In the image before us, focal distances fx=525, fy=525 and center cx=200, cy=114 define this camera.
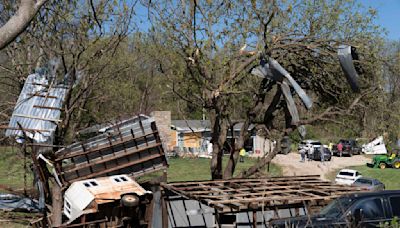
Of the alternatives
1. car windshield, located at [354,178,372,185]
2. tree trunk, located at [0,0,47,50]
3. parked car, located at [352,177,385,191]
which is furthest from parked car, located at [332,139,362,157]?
tree trunk, located at [0,0,47,50]

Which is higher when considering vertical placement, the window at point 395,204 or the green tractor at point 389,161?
the window at point 395,204

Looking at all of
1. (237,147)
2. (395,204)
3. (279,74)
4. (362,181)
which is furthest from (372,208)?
(362,181)

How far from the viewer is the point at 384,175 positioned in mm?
38750

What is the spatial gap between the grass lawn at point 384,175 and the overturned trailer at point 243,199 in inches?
806

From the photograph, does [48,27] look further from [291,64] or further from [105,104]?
[105,104]

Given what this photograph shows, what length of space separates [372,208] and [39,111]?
9.33 metres

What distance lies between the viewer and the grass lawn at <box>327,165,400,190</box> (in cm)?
3491

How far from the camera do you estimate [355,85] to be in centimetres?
1448

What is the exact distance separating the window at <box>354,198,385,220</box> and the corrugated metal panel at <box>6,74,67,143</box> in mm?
8457

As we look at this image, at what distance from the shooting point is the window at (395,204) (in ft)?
39.6

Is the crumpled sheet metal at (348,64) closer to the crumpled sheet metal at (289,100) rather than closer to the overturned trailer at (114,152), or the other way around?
the crumpled sheet metal at (289,100)

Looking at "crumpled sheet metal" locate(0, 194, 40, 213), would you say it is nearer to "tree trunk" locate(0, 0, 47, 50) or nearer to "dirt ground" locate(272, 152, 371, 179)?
"tree trunk" locate(0, 0, 47, 50)

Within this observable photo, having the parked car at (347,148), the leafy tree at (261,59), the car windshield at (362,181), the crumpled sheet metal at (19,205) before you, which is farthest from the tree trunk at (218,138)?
the parked car at (347,148)

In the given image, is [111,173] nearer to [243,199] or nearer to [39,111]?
[39,111]
